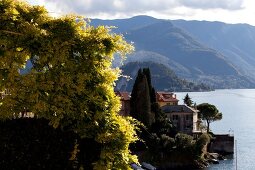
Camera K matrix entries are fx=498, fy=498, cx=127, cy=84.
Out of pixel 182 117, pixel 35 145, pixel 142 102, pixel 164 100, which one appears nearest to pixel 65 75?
pixel 35 145

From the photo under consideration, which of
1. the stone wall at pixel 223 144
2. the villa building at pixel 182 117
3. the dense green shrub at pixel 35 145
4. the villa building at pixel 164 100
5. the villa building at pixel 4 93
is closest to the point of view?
the dense green shrub at pixel 35 145

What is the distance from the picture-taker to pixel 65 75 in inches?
607

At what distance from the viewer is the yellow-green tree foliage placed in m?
15.2

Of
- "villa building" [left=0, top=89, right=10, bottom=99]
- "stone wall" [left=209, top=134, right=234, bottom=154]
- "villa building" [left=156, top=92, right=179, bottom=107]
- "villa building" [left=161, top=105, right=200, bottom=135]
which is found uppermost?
"villa building" [left=156, top=92, right=179, bottom=107]

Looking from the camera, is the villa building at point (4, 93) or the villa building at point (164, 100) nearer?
the villa building at point (4, 93)

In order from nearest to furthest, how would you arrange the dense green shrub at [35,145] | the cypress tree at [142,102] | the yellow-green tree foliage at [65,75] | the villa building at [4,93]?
the dense green shrub at [35,145] < the yellow-green tree foliage at [65,75] < the villa building at [4,93] < the cypress tree at [142,102]

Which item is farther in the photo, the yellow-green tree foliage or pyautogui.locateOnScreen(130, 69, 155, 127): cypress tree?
pyautogui.locateOnScreen(130, 69, 155, 127): cypress tree

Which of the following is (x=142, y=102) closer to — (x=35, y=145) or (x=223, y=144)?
(x=223, y=144)

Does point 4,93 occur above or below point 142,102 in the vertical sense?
below

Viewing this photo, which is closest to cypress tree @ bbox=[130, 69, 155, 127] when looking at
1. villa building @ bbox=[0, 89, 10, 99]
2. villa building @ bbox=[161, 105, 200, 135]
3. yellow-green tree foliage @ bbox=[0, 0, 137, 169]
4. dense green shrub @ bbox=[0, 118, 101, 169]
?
villa building @ bbox=[161, 105, 200, 135]

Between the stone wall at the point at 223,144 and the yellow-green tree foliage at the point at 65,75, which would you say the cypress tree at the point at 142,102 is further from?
the yellow-green tree foliage at the point at 65,75

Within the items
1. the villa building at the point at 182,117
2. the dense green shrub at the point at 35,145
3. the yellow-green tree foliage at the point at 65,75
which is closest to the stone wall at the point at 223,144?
the villa building at the point at 182,117

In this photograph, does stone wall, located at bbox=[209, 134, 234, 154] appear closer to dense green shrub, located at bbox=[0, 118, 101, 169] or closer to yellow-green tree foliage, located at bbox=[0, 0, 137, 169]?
yellow-green tree foliage, located at bbox=[0, 0, 137, 169]

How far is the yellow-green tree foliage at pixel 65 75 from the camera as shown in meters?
15.2
